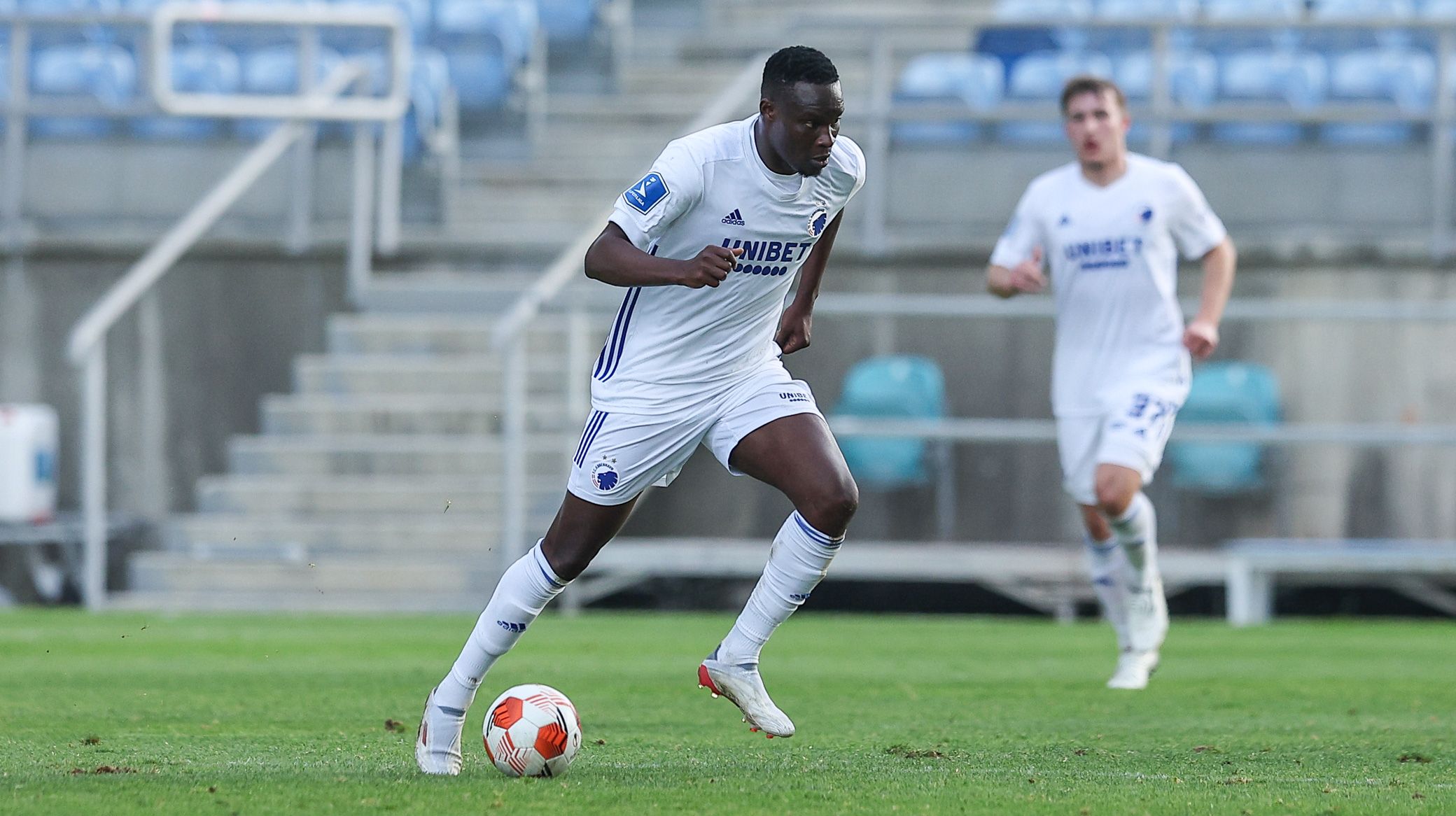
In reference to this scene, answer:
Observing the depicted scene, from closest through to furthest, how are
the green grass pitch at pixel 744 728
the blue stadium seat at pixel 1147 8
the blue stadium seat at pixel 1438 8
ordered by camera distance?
the green grass pitch at pixel 744 728, the blue stadium seat at pixel 1438 8, the blue stadium seat at pixel 1147 8

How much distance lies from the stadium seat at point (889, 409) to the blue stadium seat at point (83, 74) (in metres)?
5.56

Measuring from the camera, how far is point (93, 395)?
37.2 ft

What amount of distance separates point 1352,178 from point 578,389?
516 cm

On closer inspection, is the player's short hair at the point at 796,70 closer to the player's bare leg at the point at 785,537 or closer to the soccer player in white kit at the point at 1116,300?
the player's bare leg at the point at 785,537

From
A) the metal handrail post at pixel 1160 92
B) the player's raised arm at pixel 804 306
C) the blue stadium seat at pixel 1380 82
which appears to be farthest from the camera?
the blue stadium seat at pixel 1380 82

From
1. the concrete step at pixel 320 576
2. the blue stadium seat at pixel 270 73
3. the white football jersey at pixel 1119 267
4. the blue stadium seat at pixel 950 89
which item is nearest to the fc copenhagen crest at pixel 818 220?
the white football jersey at pixel 1119 267

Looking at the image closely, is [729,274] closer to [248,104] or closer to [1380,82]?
[248,104]

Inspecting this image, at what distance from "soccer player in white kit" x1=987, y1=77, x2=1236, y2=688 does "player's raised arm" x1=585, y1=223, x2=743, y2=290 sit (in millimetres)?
2981

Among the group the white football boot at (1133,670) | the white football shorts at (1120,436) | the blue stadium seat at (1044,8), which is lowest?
the white football boot at (1133,670)

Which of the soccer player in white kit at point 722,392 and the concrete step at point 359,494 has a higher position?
the soccer player in white kit at point 722,392

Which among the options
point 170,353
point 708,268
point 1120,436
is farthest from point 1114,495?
point 170,353

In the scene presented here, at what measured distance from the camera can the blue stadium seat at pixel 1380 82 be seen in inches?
517

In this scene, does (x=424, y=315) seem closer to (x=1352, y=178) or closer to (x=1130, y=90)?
(x=1130, y=90)

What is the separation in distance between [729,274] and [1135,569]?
3147 mm
